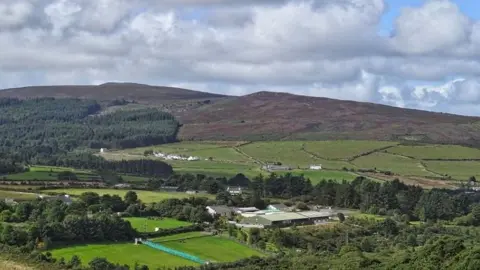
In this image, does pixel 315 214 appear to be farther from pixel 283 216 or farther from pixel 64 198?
pixel 64 198

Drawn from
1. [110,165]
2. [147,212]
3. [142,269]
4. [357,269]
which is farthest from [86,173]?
[357,269]

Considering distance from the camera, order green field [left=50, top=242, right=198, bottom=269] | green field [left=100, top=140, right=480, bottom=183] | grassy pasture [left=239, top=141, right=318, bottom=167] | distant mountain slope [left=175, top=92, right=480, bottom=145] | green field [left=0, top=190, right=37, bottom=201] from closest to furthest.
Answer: green field [left=50, top=242, right=198, bottom=269], green field [left=0, top=190, right=37, bottom=201], green field [left=100, top=140, right=480, bottom=183], grassy pasture [left=239, top=141, right=318, bottom=167], distant mountain slope [left=175, top=92, right=480, bottom=145]

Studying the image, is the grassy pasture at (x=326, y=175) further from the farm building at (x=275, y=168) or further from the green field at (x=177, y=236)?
the green field at (x=177, y=236)

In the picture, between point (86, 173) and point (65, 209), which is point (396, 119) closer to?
point (86, 173)

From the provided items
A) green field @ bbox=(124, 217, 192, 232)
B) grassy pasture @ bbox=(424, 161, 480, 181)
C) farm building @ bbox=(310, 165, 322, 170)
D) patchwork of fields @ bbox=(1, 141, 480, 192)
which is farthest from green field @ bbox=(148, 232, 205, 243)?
farm building @ bbox=(310, 165, 322, 170)

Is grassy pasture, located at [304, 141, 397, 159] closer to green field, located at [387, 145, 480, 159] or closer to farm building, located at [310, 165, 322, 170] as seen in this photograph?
green field, located at [387, 145, 480, 159]

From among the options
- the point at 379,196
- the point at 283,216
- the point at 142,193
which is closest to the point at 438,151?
the point at 379,196
